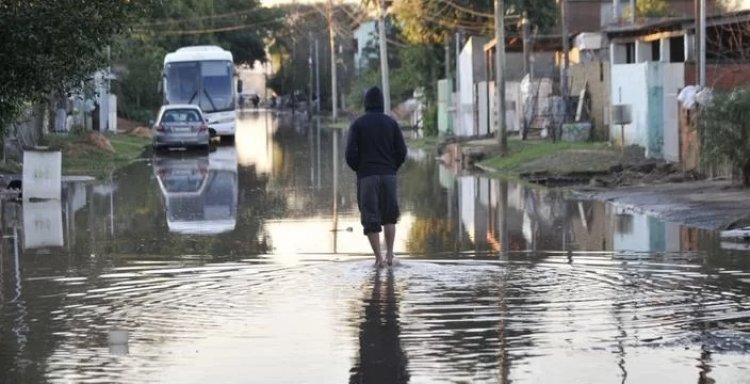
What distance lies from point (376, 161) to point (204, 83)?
38.4 meters

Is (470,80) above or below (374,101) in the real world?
above

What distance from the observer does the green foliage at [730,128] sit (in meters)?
21.0

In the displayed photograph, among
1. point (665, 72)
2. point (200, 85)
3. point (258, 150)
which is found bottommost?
point (258, 150)

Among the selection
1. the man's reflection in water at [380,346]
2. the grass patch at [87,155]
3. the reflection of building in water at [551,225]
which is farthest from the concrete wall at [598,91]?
the man's reflection in water at [380,346]

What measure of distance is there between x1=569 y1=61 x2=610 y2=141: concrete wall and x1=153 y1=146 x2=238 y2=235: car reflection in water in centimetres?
971

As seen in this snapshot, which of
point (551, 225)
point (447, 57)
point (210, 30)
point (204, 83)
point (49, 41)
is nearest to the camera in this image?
point (49, 41)

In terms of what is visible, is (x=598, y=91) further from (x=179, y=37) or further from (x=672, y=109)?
(x=179, y=37)

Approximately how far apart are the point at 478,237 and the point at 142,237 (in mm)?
4399

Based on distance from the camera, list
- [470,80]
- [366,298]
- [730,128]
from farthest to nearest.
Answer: [470,80]
[730,128]
[366,298]

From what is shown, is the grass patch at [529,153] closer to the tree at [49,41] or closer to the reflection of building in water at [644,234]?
the reflection of building in water at [644,234]

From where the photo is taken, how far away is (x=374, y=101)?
13789mm

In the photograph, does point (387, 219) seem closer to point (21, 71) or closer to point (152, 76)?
point (21, 71)

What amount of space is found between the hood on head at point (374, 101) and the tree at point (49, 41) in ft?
9.21

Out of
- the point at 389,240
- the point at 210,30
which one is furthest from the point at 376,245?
the point at 210,30
